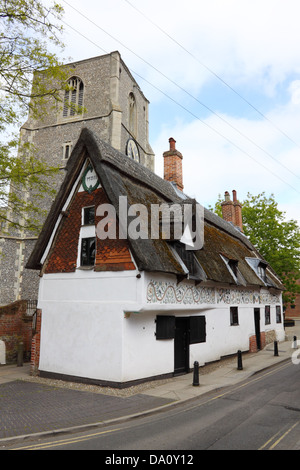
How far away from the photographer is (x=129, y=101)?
3272 cm

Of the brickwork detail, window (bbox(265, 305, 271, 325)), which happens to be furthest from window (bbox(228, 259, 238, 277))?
the brickwork detail

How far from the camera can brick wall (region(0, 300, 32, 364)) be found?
46.4ft

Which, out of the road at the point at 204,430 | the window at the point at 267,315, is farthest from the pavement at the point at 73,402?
the window at the point at 267,315

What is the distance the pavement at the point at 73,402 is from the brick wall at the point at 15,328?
1427 millimetres

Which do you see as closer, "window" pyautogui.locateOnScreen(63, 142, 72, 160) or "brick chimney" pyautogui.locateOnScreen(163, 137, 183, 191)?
"brick chimney" pyautogui.locateOnScreen(163, 137, 183, 191)

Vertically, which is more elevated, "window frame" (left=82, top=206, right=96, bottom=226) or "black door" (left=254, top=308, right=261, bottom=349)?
"window frame" (left=82, top=206, right=96, bottom=226)

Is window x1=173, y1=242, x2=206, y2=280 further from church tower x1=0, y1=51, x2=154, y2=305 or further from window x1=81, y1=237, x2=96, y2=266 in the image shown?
church tower x1=0, y1=51, x2=154, y2=305

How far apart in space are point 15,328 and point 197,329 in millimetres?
8378

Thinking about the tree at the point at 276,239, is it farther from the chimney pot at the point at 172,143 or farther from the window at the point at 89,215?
the window at the point at 89,215

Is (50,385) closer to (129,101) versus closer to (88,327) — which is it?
(88,327)

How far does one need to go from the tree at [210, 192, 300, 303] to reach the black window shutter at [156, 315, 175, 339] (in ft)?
73.7

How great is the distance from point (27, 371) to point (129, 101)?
28.0m

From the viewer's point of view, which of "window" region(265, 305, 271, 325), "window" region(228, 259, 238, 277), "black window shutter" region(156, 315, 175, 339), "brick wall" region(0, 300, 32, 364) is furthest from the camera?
"window" region(265, 305, 271, 325)

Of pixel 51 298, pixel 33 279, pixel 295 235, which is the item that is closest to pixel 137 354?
pixel 51 298
